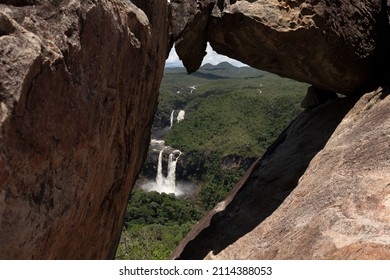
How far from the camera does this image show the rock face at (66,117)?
21.5 feet

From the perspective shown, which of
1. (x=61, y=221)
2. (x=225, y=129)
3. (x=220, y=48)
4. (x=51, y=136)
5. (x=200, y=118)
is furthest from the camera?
(x=200, y=118)

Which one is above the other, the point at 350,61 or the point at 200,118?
the point at 350,61

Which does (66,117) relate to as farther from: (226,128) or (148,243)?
(226,128)

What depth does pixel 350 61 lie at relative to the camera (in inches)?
542

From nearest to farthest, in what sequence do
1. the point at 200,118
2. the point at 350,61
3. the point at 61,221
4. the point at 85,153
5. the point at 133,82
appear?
1. the point at 61,221
2. the point at 85,153
3. the point at 133,82
4. the point at 350,61
5. the point at 200,118

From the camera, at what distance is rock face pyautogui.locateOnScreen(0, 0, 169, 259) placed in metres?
6.55

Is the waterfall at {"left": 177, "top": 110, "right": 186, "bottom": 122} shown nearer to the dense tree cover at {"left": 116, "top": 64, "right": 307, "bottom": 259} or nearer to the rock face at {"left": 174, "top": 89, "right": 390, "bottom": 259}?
the dense tree cover at {"left": 116, "top": 64, "right": 307, "bottom": 259}

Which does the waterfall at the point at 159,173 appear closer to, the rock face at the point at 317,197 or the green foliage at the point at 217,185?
the green foliage at the point at 217,185

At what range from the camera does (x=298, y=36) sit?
1280cm

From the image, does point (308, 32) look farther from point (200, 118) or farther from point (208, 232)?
point (200, 118)

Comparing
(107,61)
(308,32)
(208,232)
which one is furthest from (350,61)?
(107,61)

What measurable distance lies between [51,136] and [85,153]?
1.14 metres

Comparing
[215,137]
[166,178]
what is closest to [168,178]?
[166,178]

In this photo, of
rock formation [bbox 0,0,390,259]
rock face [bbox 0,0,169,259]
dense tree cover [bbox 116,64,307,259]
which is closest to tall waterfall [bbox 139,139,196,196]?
dense tree cover [bbox 116,64,307,259]
